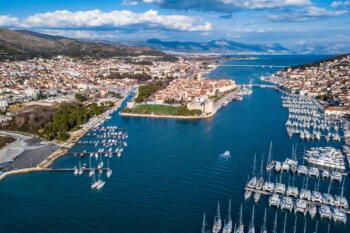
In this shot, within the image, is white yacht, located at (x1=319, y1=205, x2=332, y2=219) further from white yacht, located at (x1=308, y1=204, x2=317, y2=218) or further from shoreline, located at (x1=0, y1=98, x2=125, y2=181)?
shoreline, located at (x1=0, y1=98, x2=125, y2=181)

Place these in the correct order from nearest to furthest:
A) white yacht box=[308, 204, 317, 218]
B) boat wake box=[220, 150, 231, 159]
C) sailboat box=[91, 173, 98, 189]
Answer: white yacht box=[308, 204, 317, 218], sailboat box=[91, 173, 98, 189], boat wake box=[220, 150, 231, 159]

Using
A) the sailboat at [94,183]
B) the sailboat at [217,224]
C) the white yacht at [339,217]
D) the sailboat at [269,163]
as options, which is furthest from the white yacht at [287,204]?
the sailboat at [94,183]

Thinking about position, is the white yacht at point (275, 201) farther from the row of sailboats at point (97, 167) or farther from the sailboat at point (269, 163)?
the row of sailboats at point (97, 167)

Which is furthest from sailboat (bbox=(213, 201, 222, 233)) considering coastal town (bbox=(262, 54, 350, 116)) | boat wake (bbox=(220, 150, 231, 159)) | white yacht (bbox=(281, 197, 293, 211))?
coastal town (bbox=(262, 54, 350, 116))

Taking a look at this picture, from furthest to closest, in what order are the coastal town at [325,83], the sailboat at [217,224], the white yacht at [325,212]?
the coastal town at [325,83], the white yacht at [325,212], the sailboat at [217,224]

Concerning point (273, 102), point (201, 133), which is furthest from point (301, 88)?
point (201, 133)

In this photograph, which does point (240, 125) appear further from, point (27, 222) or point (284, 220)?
point (27, 222)

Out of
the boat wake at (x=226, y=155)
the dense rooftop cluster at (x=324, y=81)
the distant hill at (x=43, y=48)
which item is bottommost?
the boat wake at (x=226, y=155)

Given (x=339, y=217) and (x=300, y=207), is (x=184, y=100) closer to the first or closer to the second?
(x=300, y=207)
